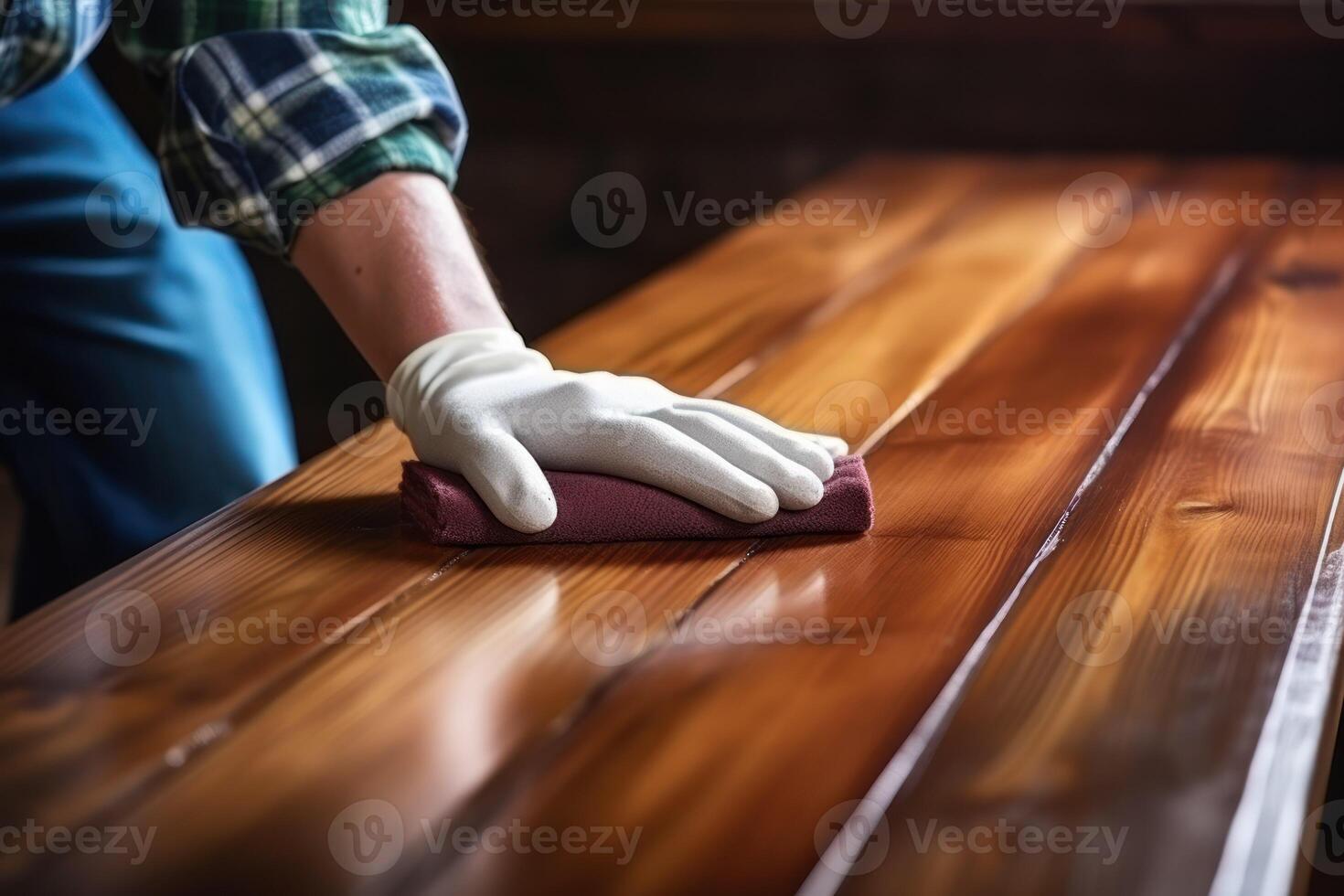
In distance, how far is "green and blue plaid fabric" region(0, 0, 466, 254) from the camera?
1.09m

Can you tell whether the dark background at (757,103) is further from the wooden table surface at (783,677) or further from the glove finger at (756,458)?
the glove finger at (756,458)

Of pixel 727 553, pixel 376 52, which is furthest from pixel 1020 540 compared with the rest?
pixel 376 52

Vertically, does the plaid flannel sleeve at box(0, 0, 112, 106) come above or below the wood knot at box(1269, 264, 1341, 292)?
above

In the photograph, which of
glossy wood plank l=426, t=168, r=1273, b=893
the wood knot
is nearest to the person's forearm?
glossy wood plank l=426, t=168, r=1273, b=893

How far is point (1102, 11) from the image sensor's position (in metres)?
2.16

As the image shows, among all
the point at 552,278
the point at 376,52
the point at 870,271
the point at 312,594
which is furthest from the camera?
the point at 552,278

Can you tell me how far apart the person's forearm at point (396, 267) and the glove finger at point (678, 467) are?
0.19 m

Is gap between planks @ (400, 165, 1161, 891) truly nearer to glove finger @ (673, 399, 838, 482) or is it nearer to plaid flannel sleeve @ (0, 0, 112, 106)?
glove finger @ (673, 399, 838, 482)

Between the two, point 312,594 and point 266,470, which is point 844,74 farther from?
point 312,594

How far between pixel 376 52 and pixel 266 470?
1.41ft

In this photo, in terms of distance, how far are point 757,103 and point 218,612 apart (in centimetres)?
184

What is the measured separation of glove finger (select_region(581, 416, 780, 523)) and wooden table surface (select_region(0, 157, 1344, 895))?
0.03 metres

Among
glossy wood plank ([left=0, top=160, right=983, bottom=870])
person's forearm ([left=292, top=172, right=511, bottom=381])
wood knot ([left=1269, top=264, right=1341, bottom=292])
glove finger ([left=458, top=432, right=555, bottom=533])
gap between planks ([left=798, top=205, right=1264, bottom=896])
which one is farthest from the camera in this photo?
wood knot ([left=1269, top=264, right=1341, bottom=292])

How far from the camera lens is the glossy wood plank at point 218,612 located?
0.67 meters
